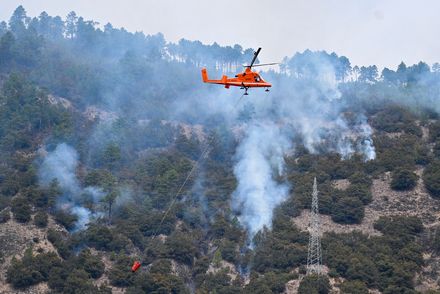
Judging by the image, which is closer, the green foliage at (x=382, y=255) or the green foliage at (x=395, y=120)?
the green foliage at (x=382, y=255)

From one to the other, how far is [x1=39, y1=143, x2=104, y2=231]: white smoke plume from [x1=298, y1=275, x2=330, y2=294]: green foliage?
110 ft

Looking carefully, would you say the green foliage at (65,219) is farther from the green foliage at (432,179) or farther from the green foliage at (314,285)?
the green foliage at (432,179)

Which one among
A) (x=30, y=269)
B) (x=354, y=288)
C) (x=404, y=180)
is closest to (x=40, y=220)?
(x=30, y=269)

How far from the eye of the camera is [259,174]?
12575 cm

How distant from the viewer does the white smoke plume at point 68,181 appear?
111 meters

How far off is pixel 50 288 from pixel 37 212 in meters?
16.7

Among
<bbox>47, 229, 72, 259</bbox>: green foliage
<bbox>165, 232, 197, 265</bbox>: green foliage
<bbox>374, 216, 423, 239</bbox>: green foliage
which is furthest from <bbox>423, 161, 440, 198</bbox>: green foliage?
<bbox>47, 229, 72, 259</bbox>: green foliage

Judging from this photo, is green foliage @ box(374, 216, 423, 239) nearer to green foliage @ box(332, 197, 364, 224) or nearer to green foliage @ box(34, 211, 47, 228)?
green foliage @ box(332, 197, 364, 224)

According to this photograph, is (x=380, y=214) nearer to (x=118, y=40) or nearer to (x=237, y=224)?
(x=237, y=224)

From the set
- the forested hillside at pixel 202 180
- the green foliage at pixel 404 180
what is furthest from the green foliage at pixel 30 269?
the green foliage at pixel 404 180

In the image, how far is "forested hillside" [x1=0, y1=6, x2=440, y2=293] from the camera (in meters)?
96.9

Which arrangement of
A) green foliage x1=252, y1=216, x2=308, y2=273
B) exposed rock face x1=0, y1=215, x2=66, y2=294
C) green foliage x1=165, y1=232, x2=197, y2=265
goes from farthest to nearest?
green foliage x1=165, y1=232, x2=197, y2=265 < green foliage x1=252, y1=216, x2=308, y2=273 < exposed rock face x1=0, y1=215, x2=66, y2=294

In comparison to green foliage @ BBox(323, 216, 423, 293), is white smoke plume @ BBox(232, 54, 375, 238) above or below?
above

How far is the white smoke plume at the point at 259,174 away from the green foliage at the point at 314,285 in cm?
2001
